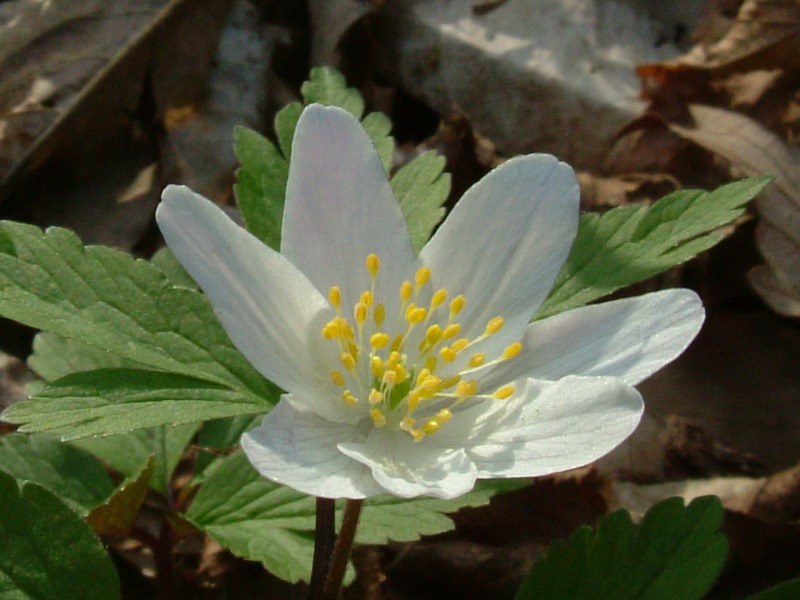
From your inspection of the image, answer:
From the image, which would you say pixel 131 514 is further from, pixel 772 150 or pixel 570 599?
pixel 772 150

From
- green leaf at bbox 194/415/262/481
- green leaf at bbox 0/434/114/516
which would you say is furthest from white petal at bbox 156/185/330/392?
green leaf at bbox 0/434/114/516

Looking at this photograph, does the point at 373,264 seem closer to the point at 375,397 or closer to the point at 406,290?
the point at 406,290

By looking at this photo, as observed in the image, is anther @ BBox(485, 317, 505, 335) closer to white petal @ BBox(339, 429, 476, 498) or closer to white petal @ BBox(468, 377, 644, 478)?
white petal @ BBox(468, 377, 644, 478)

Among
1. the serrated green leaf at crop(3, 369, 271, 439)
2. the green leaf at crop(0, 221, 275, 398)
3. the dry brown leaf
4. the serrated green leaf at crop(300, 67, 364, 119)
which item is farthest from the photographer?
the dry brown leaf

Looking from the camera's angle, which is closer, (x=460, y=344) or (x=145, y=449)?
(x=460, y=344)

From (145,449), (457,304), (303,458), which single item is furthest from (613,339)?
(145,449)
